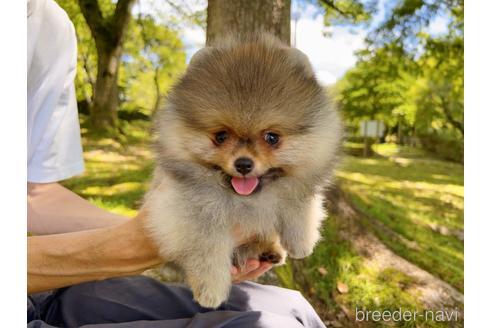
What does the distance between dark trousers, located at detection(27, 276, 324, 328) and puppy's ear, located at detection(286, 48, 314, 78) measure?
82 centimetres

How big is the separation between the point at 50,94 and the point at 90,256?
68cm

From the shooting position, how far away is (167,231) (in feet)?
4.41

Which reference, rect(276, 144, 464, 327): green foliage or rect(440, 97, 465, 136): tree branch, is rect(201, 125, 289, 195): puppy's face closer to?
rect(276, 144, 464, 327): green foliage

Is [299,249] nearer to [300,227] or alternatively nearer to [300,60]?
[300,227]

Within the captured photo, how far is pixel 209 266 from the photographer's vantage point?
4.43ft

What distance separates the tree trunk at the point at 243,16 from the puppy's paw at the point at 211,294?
1249 mm

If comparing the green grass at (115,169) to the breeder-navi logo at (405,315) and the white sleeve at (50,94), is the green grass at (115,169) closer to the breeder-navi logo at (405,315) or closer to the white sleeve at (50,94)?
the white sleeve at (50,94)

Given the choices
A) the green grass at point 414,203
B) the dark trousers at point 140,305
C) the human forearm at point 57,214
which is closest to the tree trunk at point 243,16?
the human forearm at point 57,214

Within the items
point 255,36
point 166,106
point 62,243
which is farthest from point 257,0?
point 62,243

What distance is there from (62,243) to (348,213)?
7.64 ft

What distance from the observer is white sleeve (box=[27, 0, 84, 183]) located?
1.64m

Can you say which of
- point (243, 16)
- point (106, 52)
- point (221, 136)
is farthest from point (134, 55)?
point (221, 136)
